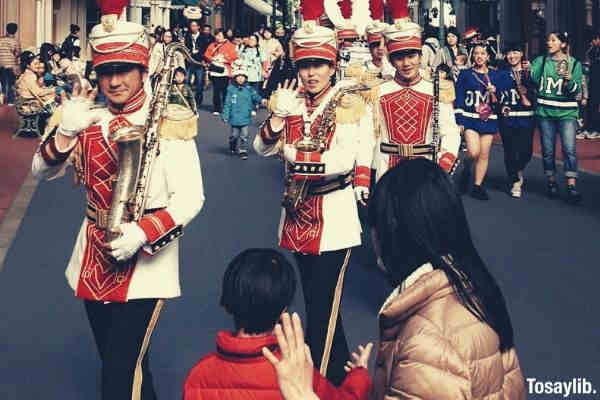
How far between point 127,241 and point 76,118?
0.60 meters

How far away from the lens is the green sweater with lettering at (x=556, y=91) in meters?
13.6

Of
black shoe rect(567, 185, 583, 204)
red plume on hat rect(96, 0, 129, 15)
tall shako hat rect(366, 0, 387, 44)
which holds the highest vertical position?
tall shako hat rect(366, 0, 387, 44)

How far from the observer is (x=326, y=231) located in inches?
245

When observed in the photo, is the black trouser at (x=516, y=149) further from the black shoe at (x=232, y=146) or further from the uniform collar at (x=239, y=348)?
the uniform collar at (x=239, y=348)

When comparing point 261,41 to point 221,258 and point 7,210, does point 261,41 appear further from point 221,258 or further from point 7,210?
point 221,258

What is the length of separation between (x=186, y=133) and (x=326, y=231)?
1.33 m

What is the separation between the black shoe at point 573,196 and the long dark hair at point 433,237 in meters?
10.6

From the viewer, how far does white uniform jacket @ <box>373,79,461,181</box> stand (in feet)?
25.6

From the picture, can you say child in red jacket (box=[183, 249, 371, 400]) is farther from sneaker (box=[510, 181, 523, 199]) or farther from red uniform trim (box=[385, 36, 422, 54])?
sneaker (box=[510, 181, 523, 199])

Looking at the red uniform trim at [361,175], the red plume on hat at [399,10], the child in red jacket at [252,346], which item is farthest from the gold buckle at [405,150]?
the child in red jacket at [252,346]

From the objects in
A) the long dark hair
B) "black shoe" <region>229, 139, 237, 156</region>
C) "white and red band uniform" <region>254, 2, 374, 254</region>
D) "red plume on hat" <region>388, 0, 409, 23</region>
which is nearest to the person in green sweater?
"black shoe" <region>229, 139, 237, 156</region>

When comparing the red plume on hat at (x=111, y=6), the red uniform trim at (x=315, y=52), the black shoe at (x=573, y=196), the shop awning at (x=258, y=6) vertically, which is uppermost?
the shop awning at (x=258, y=6)

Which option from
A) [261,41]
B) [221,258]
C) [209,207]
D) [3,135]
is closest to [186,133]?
A: [221,258]

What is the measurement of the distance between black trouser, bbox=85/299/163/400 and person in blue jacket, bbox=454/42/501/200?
9.08m
